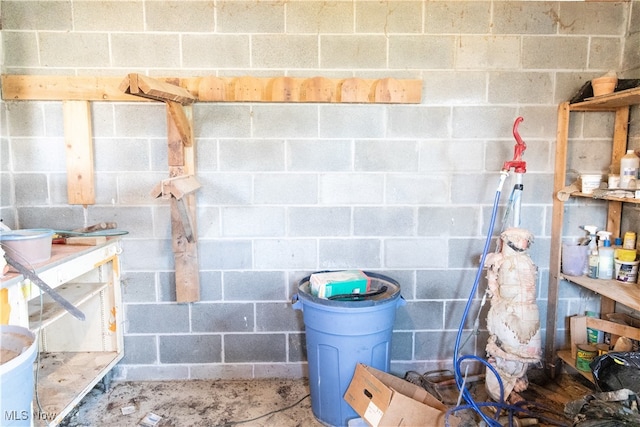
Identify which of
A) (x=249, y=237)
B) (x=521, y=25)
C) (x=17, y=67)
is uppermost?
(x=521, y=25)

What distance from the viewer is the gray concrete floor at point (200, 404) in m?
2.07

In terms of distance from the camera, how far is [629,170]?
2.04 meters

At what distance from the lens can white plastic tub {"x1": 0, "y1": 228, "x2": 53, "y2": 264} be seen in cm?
160

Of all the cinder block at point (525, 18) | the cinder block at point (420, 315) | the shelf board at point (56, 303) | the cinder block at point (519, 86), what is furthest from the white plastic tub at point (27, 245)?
the cinder block at point (525, 18)

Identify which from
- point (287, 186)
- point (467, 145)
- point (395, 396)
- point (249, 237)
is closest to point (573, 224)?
point (467, 145)

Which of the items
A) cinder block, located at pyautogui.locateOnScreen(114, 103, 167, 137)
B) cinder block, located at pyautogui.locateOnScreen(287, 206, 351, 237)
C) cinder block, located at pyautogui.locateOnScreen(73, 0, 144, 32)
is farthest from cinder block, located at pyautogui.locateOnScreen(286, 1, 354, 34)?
cinder block, located at pyautogui.locateOnScreen(287, 206, 351, 237)

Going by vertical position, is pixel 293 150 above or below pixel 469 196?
above

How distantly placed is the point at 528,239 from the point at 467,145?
0.60 meters

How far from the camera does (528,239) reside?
81.6 inches

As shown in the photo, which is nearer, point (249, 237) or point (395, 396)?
point (395, 396)

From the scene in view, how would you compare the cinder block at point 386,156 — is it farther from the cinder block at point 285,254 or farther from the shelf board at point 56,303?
the shelf board at point 56,303

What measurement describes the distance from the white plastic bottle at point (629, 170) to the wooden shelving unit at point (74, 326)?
8.58 feet

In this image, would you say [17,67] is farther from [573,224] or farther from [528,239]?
[573,224]

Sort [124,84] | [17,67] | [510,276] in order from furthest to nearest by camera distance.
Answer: [17,67], [510,276], [124,84]
